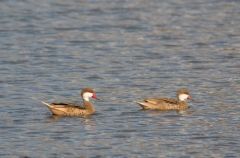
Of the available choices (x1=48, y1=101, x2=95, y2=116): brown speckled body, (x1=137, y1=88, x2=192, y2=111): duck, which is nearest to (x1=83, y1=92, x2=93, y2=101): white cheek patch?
(x1=48, y1=101, x2=95, y2=116): brown speckled body

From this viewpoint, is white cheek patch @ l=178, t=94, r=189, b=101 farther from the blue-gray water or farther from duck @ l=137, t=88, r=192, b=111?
the blue-gray water

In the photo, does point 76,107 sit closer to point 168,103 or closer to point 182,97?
point 168,103

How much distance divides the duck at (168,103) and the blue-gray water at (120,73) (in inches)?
9.2

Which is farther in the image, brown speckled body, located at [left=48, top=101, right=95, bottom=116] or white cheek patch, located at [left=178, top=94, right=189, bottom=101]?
white cheek patch, located at [left=178, top=94, right=189, bottom=101]

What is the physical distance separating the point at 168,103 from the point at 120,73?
429 cm

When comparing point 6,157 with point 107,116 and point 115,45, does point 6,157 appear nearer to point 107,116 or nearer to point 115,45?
point 107,116

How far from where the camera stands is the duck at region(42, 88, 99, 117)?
25.0m

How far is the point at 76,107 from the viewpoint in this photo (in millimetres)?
25281

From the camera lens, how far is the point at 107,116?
82.0 feet

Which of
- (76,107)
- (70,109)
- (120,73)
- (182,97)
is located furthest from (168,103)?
(120,73)

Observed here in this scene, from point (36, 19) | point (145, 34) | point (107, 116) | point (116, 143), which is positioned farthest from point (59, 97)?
point (36, 19)

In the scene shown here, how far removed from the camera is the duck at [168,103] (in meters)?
25.7

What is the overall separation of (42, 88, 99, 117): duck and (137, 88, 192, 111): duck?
1.19 meters

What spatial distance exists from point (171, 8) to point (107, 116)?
17.2 m
